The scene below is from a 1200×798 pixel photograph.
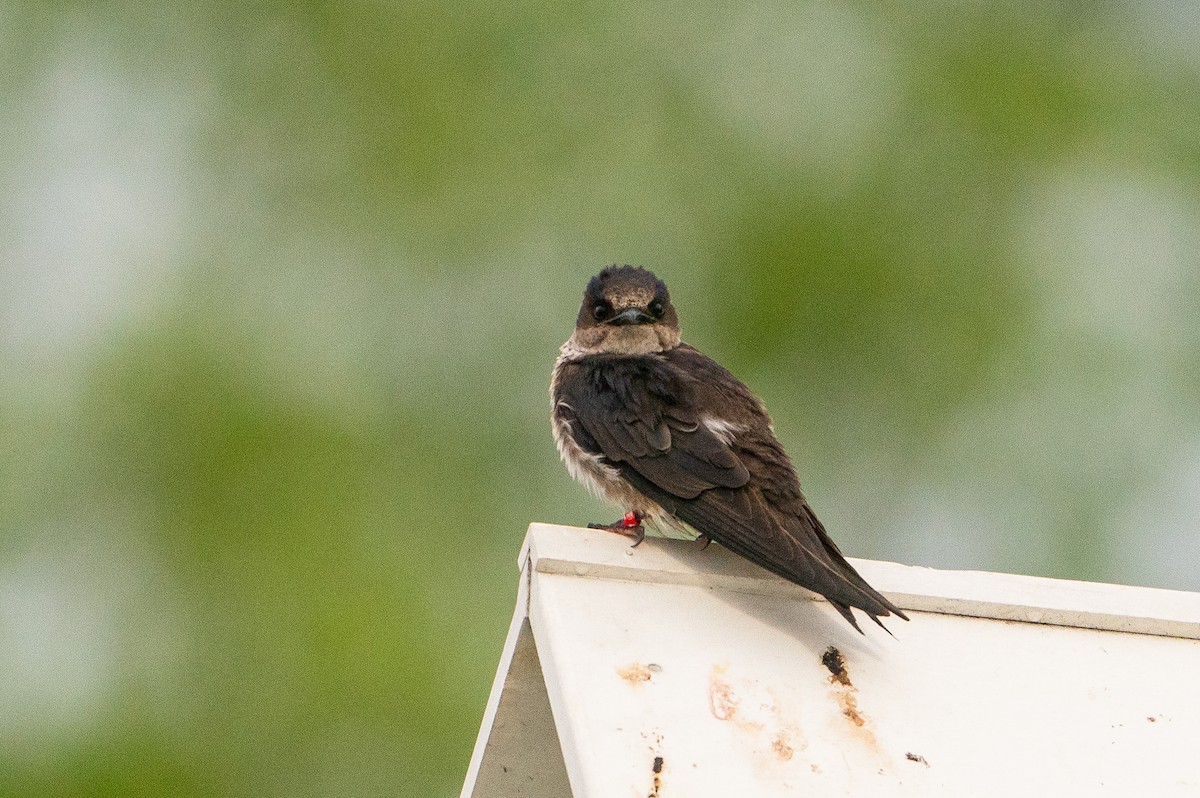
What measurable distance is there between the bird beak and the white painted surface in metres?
1.09

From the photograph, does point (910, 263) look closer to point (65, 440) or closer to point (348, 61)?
point (348, 61)

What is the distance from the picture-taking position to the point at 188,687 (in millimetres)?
4832

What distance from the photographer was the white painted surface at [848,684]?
223 cm

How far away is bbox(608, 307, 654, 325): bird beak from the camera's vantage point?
3947 mm

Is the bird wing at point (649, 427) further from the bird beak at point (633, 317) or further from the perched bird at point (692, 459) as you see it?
the bird beak at point (633, 317)

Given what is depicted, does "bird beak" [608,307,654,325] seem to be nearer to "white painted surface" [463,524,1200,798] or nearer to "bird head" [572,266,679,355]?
"bird head" [572,266,679,355]

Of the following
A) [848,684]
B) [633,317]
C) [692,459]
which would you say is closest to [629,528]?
[692,459]

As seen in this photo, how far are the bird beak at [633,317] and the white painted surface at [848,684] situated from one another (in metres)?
1.09

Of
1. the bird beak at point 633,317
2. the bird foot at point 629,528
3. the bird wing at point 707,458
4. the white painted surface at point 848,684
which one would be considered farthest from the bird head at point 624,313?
the white painted surface at point 848,684

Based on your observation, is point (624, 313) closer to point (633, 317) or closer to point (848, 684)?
point (633, 317)

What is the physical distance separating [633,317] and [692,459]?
818mm

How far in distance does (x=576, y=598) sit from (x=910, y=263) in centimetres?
330

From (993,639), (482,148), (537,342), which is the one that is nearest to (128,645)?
(537,342)

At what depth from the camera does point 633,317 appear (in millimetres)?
3941
